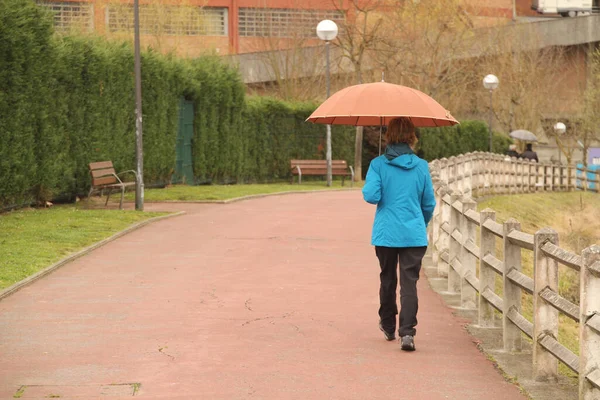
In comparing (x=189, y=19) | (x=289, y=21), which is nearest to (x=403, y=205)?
(x=189, y=19)

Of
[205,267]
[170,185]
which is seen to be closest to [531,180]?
[170,185]

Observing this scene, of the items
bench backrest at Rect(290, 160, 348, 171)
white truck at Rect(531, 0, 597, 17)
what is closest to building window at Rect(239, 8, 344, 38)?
bench backrest at Rect(290, 160, 348, 171)

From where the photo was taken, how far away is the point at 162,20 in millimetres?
43281

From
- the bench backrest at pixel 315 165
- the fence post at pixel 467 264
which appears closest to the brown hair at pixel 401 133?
the fence post at pixel 467 264

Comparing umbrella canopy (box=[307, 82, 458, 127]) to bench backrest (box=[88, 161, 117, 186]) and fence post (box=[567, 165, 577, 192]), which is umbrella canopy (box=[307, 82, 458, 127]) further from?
fence post (box=[567, 165, 577, 192])

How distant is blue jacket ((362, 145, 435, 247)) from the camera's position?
8797mm

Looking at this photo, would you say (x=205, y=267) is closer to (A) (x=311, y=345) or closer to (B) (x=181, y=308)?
(B) (x=181, y=308)

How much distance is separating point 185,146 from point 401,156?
21984mm

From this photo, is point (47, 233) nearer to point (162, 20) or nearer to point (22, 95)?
point (22, 95)

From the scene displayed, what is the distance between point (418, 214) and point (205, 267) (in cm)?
520

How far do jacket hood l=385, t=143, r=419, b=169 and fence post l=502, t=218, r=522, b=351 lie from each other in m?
0.87

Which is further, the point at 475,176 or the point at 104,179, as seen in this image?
the point at 475,176

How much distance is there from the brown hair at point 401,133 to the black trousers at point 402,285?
0.84 metres

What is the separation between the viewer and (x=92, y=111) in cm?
2333
